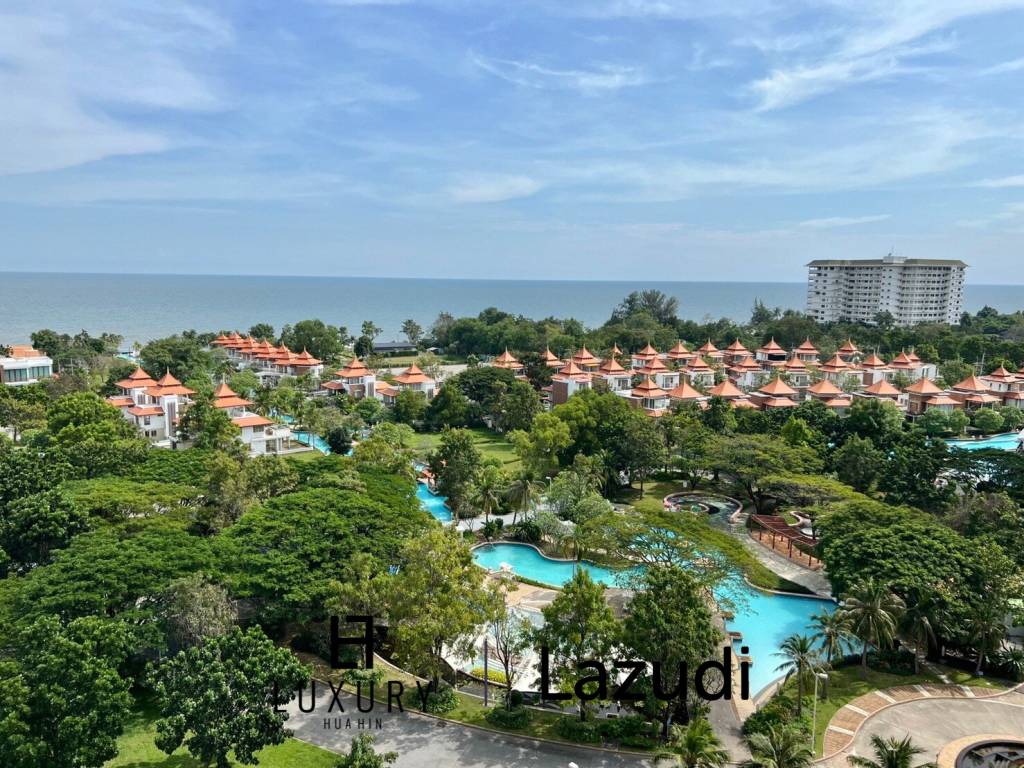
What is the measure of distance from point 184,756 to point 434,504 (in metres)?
18.8

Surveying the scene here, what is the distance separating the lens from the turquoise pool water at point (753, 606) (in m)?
20.0

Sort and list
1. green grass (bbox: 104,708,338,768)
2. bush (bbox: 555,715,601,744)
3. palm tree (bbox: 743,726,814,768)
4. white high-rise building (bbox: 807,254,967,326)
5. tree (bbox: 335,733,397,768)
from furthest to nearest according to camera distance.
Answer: white high-rise building (bbox: 807,254,967,326), bush (bbox: 555,715,601,744), green grass (bbox: 104,708,338,768), palm tree (bbox: 743,726,814,768), tree (bbox: 335,733,397,768)

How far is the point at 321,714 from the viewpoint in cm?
1599

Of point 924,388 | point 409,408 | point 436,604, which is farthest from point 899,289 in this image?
point 436,604

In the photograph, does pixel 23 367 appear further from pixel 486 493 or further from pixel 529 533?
pixel 529 533

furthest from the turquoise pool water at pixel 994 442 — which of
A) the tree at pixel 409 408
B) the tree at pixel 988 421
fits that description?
the tree at pixel 409 408

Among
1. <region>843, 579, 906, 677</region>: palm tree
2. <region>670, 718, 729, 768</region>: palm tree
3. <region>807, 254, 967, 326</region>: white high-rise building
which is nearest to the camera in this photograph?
<region>670, 718, 729, 768</region>: palm tree

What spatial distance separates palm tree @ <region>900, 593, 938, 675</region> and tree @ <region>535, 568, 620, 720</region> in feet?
28.0

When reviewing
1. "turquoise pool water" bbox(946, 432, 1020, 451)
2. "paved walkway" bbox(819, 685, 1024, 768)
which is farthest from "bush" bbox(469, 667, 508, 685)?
"turquoise pool water" bbox(946, 432, 1020, 451)

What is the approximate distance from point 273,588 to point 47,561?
27.3 ft

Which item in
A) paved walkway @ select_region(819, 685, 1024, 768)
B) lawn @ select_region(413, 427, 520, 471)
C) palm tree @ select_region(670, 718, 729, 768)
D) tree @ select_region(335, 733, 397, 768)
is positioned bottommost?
paved walkway @ select_region(819, 685, 1024, 768)

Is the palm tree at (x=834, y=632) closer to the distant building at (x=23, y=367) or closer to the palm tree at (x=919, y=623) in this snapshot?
the palm tree at (x=919, y=623)

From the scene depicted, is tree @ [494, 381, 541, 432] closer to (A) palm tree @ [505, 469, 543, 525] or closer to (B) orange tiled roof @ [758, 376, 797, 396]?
(A) palm tree @ [505, 469, 543, 525]

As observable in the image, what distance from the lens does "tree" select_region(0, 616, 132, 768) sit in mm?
12164
